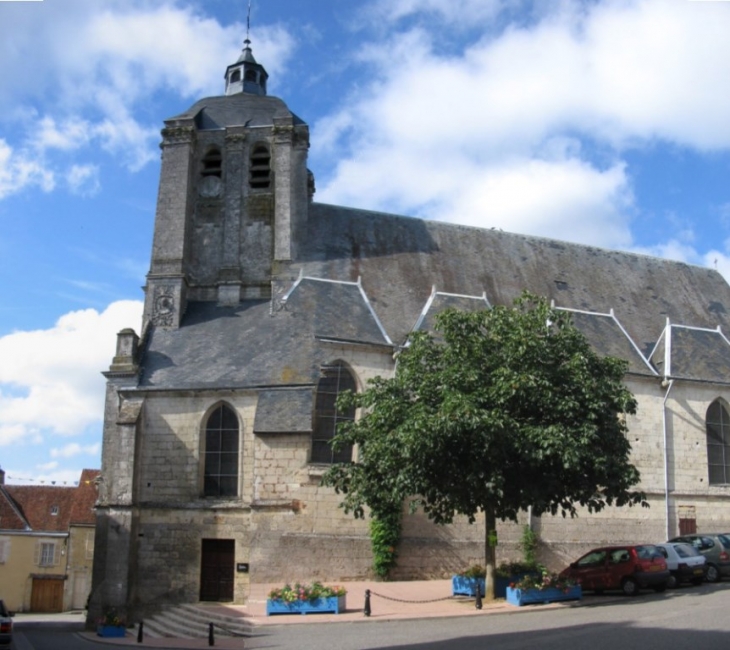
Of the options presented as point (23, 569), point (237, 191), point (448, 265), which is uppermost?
point (237, 191)

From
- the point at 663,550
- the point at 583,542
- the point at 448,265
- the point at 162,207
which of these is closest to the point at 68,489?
the point at 162,207

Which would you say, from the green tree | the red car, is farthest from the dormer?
the red car

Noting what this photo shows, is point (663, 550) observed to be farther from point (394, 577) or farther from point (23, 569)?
point (23, 569)

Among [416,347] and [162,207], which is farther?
[162,207]

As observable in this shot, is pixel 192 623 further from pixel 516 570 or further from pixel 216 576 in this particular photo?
pixel 516 570

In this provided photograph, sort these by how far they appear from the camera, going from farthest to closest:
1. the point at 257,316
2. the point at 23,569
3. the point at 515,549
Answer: the point at 23,569
the point at 257,316
the point at 515,549

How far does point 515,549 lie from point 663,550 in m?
4.97

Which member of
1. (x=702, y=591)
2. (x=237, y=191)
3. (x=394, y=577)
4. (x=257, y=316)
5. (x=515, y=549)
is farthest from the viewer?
(x=237, y=191)

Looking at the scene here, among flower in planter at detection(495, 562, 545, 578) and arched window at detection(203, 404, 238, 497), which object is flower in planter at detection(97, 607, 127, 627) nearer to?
arched window at detection(203, 404, 238, 497)

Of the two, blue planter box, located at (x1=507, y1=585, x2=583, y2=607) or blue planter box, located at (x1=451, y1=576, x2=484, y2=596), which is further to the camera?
blue planter box, located at (x1=451, y1=576, x2=484, y2=596)

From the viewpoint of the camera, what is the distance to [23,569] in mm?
35375

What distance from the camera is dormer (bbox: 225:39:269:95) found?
29812 millimetres

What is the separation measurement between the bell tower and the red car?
1212cm

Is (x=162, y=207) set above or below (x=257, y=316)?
above
